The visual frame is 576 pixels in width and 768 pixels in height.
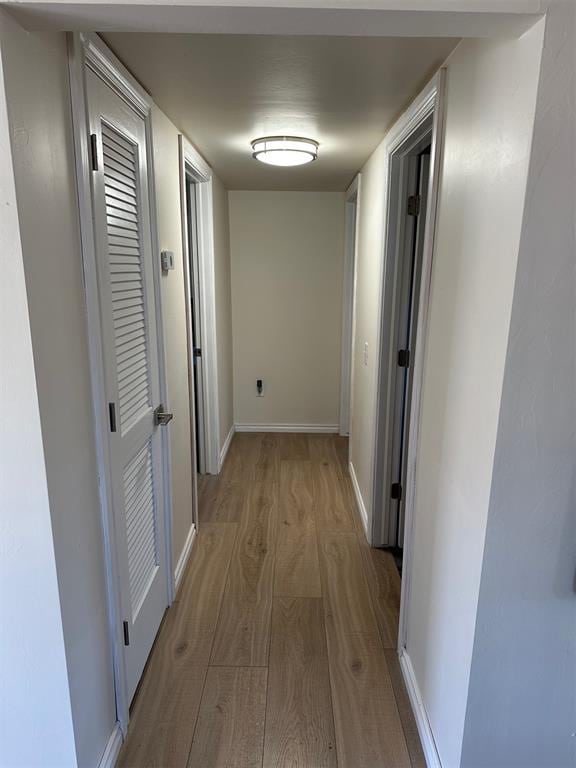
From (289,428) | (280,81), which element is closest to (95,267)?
(280,81)

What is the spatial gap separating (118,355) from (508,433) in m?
1.15

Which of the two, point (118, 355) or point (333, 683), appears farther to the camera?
point (333, 683)

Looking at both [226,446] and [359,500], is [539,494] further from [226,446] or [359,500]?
[226,446]

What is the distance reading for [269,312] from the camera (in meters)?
4.37

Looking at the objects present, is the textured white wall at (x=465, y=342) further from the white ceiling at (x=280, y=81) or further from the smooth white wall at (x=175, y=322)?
the smooth white wall at (x=175, y=322)

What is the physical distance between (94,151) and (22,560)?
3.48 feet

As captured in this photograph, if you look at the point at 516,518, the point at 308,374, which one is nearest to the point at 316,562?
the point at 516,518

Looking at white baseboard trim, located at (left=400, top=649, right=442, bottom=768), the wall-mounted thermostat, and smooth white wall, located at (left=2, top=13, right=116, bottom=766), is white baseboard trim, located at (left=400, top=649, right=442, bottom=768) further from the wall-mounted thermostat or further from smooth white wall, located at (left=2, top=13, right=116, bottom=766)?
the wall-mounted thermostat

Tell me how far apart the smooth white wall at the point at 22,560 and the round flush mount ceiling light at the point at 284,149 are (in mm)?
1590

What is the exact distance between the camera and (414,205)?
2359 mm

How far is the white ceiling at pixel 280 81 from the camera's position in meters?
1.36

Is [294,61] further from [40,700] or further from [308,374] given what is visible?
[308,374]

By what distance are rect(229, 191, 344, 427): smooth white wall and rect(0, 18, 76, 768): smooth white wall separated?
3.34 m

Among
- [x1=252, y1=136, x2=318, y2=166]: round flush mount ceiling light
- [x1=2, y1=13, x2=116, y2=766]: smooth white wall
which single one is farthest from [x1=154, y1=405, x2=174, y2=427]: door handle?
[x1=252, y1=136, x2=318, y2=166]: round flush mount ceiling light
